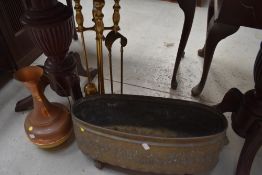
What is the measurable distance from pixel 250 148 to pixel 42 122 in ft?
2.54

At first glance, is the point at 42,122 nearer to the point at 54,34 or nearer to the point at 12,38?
the point at 54,34

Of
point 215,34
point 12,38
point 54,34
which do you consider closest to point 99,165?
point 54,34

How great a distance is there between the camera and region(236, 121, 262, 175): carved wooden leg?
842mm

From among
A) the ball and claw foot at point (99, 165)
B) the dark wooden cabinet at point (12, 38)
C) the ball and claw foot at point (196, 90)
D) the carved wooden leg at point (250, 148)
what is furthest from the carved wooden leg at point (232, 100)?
the dark wooden cabinet at point (12, 38)

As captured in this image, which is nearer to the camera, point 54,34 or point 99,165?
point 54,34

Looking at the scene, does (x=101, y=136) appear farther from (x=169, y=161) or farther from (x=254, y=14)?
(x=254, y=14)

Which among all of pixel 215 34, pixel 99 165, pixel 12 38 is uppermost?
pixel 215 34

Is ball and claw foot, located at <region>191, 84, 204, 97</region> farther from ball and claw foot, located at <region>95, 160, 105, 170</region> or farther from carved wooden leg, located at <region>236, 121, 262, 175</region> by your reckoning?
ball and claw foot, located at <region>95, 160, 105, 170</region>

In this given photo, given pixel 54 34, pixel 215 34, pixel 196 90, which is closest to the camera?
pixel 54 34

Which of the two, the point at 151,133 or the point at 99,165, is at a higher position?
the point at 151,133

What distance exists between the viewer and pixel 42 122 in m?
0.99

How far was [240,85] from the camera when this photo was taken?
1.34m

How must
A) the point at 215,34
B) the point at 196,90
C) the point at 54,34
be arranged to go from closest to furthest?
the point at 54,34
the point at 215,34
the point at 196,90

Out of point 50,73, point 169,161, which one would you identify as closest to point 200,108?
point 169,161
